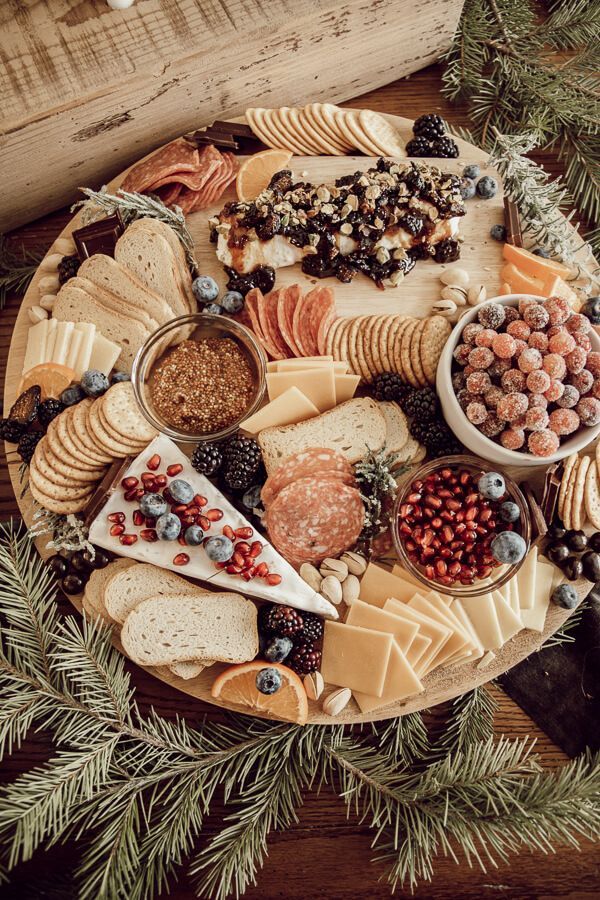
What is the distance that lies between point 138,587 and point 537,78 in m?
2.10

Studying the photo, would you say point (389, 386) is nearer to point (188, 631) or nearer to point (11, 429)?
point (188, 631)

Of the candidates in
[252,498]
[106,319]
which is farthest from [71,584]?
[106,319]

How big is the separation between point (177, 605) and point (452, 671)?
805 millimetres

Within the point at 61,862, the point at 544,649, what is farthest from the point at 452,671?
the point at 61,862

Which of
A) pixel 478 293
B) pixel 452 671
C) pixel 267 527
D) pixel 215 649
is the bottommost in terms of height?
pixel 452 671

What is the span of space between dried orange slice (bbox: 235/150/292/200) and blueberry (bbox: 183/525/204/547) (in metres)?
1.07

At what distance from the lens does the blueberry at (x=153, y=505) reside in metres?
1.93

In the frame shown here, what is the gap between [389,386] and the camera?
2.07 meters

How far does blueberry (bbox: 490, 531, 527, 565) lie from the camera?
1890 mm

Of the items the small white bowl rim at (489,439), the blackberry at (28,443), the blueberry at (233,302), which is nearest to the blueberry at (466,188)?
the small white bowl rim at (489,439)

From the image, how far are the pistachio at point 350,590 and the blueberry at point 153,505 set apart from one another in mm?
550

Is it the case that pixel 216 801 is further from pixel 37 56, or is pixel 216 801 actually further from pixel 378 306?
pixel 37 56

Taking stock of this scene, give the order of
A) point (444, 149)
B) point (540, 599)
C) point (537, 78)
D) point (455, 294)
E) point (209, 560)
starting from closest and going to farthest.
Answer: point (209, 560) → point (540, 599) → point (455, 294) → point (444, 149) → point (537, 78)

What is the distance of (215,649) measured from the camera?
192 cm
